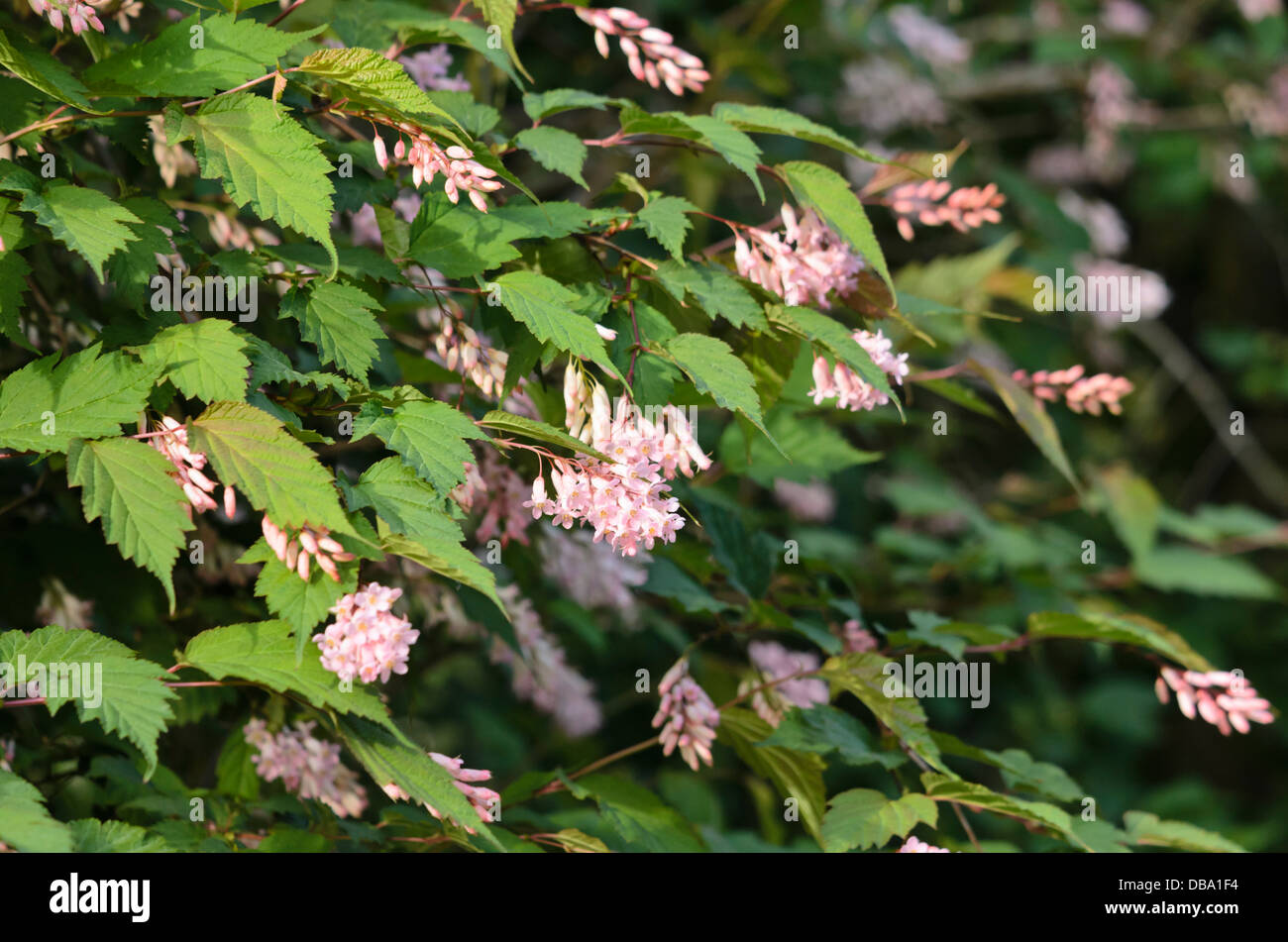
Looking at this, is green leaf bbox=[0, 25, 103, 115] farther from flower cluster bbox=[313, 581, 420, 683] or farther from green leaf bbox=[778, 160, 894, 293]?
green leaf bbox=[778, 160, 894, 293]

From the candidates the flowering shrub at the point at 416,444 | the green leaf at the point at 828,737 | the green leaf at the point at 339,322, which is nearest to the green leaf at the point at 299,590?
the flowering shrub at the point at 416,444

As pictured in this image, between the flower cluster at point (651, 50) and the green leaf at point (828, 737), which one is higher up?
the flower cluster at point (651, 50)

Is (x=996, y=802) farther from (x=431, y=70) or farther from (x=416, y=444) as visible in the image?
(x=431, y=70)

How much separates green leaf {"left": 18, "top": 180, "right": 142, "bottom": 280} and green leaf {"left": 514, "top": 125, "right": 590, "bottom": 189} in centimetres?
54

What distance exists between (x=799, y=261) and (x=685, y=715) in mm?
715

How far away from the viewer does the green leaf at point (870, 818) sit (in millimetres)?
1562

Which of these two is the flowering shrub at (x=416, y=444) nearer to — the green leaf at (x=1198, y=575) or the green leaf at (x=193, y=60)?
the green leaf at (x=193, y=60)

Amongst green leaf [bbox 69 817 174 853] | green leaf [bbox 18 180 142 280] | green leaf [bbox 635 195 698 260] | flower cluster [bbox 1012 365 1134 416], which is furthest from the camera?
flower cluster [bbox 1012 365 1134 416]

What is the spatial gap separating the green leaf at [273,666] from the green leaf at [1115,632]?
3.91 ft

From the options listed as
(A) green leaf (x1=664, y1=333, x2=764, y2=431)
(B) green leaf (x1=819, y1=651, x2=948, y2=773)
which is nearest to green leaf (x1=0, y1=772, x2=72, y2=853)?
(A) green leaf (x1=664, y1=333, x2=764, y2=431)

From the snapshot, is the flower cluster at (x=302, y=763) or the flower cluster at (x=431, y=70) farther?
the flower cluster at (x=431, y=70)

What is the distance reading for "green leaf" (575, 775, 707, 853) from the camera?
1800 mm

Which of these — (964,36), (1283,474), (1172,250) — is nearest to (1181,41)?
(964,36)

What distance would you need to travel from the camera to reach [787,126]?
1.60 metres
